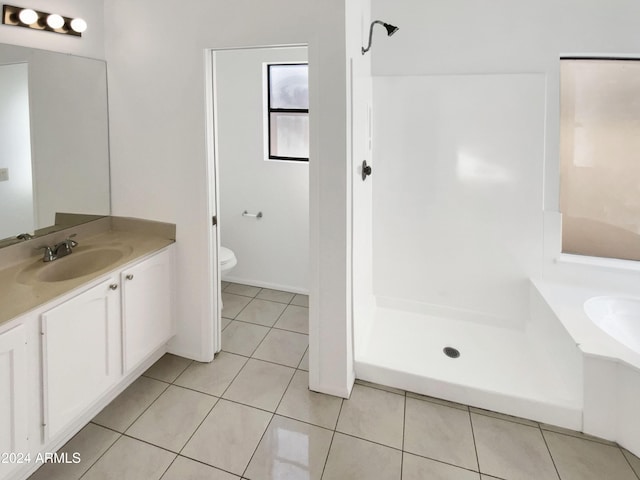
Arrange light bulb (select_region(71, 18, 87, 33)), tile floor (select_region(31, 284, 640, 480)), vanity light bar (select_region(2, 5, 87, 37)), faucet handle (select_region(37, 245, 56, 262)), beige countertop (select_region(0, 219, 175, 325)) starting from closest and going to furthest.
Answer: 1. beige countertop (select_region(0, 219, 175, 325))
2. tile floor (select_region(31, 284, 640, 480))
3. vanity light bar (select_region(2, 5, 87, 37))
4. faucet handle (select_region(37, 245, 56, 262))
5. light bulb (select_region(71, 18, 87, 33))

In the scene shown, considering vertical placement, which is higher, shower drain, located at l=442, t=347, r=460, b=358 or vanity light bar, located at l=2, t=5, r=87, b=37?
vanity light bar, located at l=2, t=5, r=87, b=37

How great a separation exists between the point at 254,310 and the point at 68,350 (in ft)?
5.39

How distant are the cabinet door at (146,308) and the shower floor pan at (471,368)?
119 centimetres

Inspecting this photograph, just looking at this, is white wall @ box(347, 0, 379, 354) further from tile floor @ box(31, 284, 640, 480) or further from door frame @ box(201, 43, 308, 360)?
tile floor @ box(31, 284, 640, 480)

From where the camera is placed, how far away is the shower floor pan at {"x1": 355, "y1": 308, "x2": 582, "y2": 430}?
1959 mm

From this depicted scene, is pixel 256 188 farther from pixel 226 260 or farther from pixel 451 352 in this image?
pixel 451 352

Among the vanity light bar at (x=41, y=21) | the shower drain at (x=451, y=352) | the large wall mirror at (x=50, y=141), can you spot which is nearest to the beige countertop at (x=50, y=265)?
the large wall mirror at (x=50, y=141)

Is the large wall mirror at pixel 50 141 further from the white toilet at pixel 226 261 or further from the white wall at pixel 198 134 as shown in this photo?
the white toilet at pixel 226 261

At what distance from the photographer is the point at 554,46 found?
2.34 metres

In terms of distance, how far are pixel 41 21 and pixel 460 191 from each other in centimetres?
264

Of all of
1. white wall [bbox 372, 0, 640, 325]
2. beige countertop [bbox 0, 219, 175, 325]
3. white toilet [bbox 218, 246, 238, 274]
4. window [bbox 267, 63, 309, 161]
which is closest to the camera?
beige countertop [bbox 0, 219, 175, 325]

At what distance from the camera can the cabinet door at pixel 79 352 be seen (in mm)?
1538

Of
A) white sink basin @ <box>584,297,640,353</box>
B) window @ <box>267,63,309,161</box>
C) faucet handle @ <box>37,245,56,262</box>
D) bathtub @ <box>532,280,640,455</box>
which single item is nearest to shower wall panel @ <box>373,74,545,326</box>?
white sink basin @ <box>584,297,640,353</box>

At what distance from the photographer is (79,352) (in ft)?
5.51
